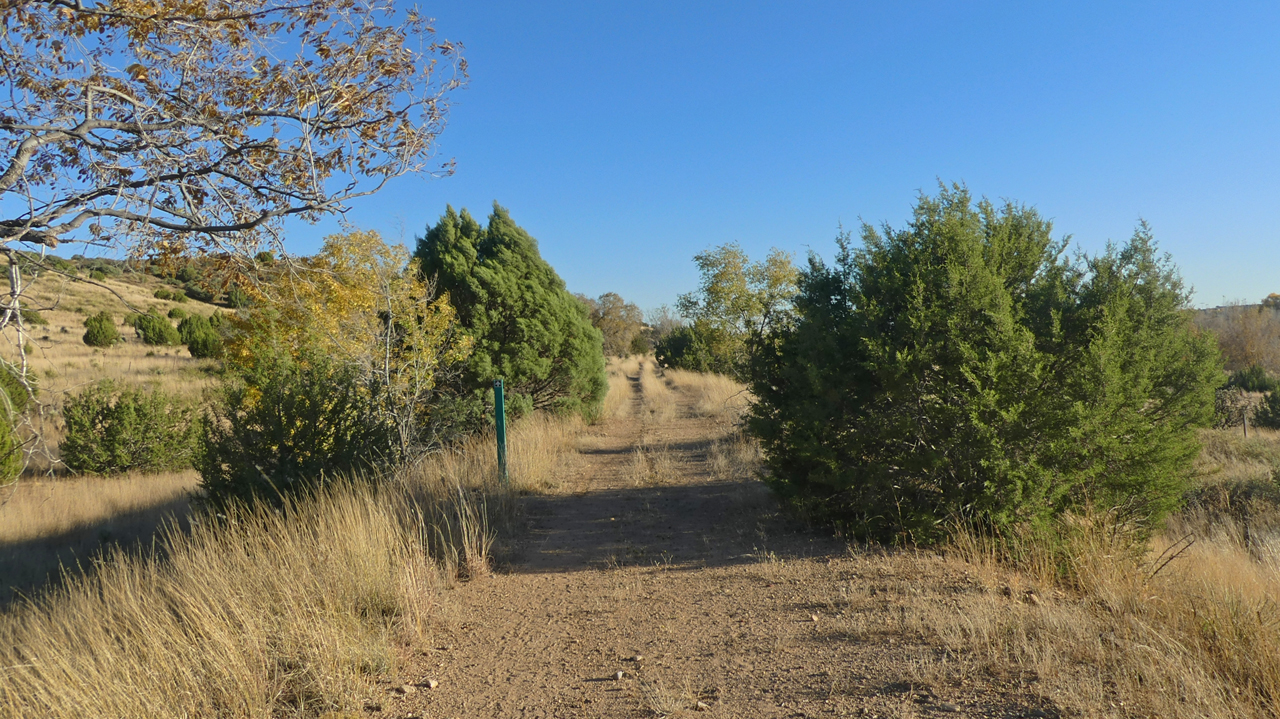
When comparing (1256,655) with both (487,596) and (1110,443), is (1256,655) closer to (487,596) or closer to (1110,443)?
(1110,443)

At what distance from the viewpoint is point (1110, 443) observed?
5363mm

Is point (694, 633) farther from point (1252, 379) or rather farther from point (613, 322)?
point (613, 322)

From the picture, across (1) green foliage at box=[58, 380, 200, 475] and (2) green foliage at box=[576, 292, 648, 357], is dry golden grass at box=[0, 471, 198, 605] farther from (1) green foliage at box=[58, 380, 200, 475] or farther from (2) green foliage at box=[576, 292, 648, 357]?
(2) green foliage at box=[576, 292, 648, 357]

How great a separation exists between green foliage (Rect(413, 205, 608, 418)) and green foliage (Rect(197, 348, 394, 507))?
507 centimetres

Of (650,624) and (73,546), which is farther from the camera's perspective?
(73,546)

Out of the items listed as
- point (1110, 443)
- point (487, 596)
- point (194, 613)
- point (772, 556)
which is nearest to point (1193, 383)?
point (1110, 443)

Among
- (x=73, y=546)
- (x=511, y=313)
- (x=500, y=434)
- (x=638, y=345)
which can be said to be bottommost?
(x=73, y=546)

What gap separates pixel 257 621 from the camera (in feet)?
13.3

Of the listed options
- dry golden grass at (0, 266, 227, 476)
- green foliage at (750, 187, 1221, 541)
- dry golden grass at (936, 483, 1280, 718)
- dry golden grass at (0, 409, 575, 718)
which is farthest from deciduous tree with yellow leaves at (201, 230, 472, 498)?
dry golden grass at (0, 266, 227, 476)

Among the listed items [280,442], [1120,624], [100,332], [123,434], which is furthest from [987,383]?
[100,332]

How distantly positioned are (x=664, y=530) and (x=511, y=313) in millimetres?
8572

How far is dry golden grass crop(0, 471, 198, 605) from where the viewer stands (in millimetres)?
9023

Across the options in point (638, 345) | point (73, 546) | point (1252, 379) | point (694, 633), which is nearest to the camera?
point (694, 633)

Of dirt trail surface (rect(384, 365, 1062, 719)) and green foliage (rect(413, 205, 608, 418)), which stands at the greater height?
green foliage (rect(413, 205, 608, 418))
